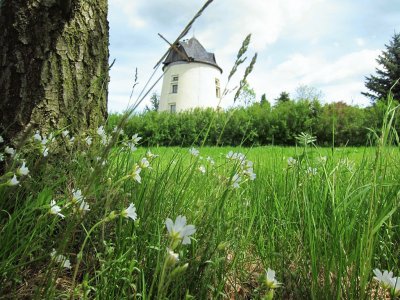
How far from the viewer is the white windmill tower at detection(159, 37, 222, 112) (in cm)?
3309

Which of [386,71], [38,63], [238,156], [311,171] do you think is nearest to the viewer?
[238,156]

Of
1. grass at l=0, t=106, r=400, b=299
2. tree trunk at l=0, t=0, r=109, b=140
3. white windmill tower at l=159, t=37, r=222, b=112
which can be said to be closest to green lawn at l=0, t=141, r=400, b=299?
grass at l=0, t=106, r=400, b=299

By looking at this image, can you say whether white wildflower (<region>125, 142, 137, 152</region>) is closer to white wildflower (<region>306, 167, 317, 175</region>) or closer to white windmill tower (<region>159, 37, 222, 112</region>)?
white wildflower (<region>306, 167, 317, 175</region>)

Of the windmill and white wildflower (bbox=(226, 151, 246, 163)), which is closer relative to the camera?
white wildflower (bbox=(226, 151, 246, 163))

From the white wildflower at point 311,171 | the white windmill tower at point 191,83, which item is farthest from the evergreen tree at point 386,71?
the white wildflower at point 311,171

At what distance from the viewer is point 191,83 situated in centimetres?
3334

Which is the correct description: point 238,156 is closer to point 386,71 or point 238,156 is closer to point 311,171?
point 311,171

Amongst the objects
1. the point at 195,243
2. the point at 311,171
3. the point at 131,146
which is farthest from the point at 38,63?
the point at 311,171

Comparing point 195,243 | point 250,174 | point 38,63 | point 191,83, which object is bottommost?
point 195,243

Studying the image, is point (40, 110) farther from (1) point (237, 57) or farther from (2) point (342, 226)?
(2) point (342, 226)

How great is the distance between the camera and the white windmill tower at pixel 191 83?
3309cm

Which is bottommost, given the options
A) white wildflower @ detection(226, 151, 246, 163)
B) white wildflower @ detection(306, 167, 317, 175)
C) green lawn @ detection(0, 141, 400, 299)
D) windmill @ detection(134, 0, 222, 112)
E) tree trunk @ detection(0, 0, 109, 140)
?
green lawn @ detection(0, 141, 400, 299)

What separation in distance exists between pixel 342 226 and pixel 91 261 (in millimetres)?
789

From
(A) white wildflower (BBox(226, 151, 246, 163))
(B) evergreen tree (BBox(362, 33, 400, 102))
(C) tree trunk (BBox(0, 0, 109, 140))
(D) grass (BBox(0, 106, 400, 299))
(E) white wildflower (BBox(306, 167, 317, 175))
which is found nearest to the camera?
(D) grass (BBox(0, 106, 400, 299))
